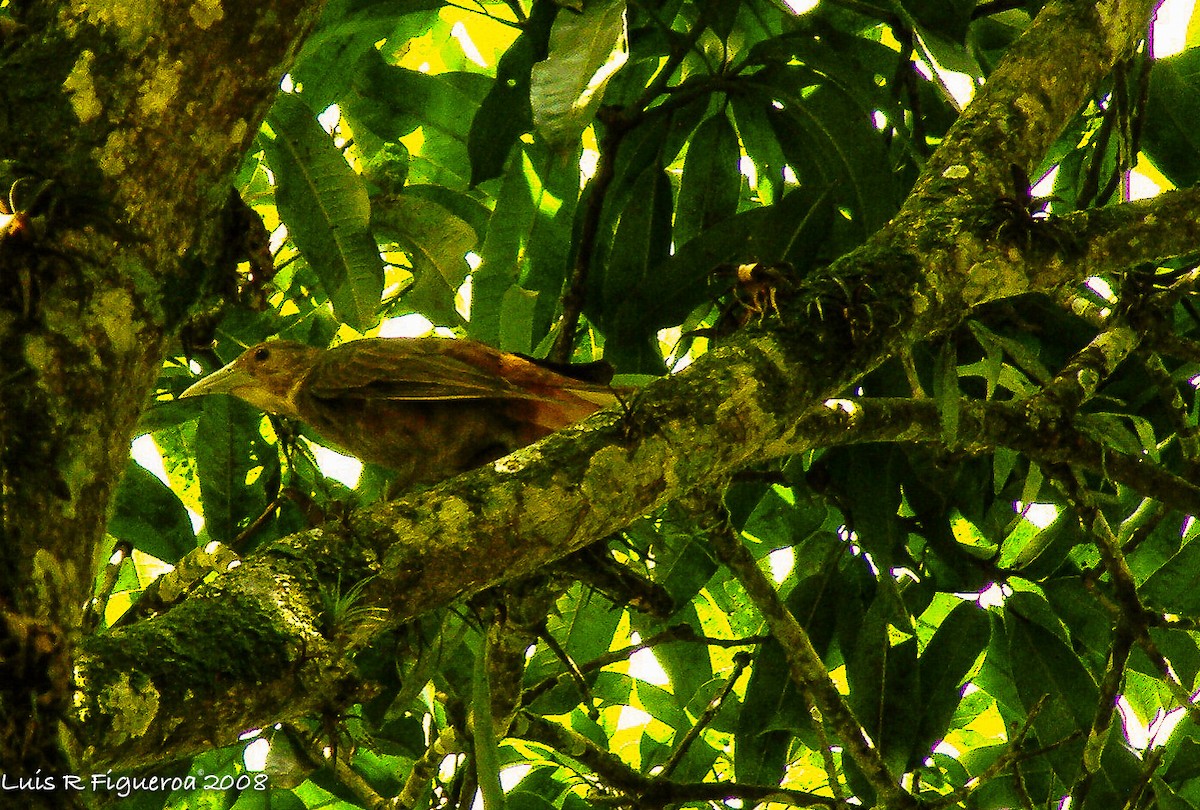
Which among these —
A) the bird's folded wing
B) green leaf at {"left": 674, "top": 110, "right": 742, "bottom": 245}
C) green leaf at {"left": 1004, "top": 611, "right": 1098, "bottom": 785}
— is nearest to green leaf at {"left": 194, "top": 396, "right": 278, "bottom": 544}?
the bird's folded wing

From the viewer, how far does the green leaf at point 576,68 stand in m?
1.77

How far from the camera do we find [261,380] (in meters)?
2.56

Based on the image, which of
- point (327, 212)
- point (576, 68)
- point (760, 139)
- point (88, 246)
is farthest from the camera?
point (760, 139)

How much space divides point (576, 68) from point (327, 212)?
2.20 feet

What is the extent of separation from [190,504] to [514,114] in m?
1.36

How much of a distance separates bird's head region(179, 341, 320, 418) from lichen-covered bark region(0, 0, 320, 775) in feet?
4.36

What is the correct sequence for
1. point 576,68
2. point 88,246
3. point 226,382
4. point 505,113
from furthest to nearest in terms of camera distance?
point 226,382, point 505,113, point 576,68, point 88,246

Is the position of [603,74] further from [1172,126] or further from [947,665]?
[947,665]

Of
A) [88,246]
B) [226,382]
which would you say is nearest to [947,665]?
[226,382]

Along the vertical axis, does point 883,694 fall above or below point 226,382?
below

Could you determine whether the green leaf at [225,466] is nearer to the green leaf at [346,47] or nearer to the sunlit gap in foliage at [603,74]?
the green leaf at [346,47]

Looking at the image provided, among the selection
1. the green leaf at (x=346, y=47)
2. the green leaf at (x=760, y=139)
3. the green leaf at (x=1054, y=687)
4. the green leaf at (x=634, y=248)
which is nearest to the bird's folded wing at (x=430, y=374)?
the green leaf at (x=634, y=248)

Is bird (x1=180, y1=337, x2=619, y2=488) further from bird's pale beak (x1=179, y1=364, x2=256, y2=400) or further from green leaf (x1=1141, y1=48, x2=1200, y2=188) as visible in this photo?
green leaf (x1=1141, y1=48, x2=1200, y2=188)

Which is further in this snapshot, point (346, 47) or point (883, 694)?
point (883, 694)
